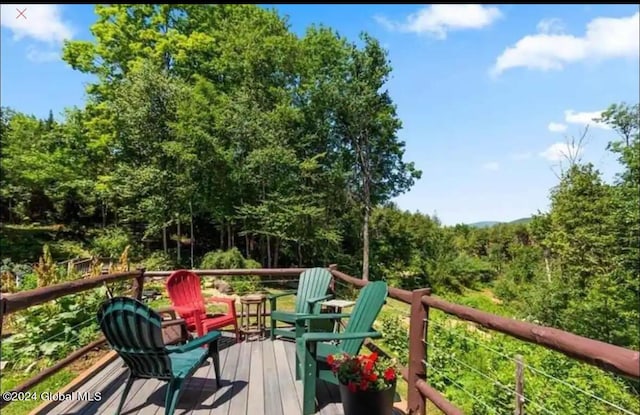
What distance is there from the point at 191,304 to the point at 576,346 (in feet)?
12.3

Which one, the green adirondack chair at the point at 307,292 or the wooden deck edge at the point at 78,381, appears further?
the green adirondack chair at the point at 307,292

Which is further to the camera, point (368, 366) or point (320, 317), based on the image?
point (320, 317)

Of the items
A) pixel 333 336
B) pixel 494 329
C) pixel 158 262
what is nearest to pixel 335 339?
pixel 333 336

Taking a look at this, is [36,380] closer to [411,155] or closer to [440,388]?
[440,388]

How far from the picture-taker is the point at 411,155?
15.5m

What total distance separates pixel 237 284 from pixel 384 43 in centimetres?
1013

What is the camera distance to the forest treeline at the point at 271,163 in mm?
12539

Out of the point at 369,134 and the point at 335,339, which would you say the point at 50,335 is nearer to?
the point at 335,339

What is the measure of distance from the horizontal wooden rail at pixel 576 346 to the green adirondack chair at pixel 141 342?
1841 millimetres

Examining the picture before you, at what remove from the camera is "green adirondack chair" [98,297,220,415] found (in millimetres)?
2418

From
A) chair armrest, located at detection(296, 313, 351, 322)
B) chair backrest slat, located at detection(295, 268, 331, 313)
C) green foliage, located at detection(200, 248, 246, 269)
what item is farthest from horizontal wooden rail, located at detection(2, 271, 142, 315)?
green foliage, located at detection(200, 248, 246, 269)

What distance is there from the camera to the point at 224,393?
9.71 feet

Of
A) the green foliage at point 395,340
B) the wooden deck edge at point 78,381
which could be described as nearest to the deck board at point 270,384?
the wooden deck edge at point 78,381

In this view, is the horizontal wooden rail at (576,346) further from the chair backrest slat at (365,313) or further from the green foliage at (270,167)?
the green foliage at (270,167)
